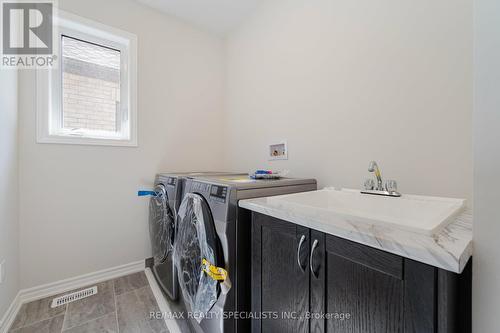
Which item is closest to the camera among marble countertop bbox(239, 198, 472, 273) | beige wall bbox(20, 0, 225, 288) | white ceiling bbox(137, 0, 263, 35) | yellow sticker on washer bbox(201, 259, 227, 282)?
marble countertop bbox(239, 198, 472, 273)

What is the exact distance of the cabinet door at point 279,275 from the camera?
78 cm

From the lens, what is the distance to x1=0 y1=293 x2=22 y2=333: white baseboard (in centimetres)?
129

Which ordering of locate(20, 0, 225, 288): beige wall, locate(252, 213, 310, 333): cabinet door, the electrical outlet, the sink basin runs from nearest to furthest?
the sink basin → locate(252, 213, 310, 333): cabinet door → the electrical outlet → locate(20, 0, 225, 288): beige wall

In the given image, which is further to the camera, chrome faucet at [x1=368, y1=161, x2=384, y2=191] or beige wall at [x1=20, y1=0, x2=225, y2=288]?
beige wall at [x1=20, y1=0, x2=225, y2=288]

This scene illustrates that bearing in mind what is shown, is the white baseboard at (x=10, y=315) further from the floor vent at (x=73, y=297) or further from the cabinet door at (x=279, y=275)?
the cabinet door at (x=279, y=275)

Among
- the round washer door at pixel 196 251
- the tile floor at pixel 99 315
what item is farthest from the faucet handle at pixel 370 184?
the tile floor at pixel 99 315

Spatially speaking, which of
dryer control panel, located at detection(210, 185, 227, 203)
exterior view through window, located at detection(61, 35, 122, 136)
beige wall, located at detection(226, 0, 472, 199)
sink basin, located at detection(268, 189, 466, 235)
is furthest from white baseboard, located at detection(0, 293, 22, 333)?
beige wall, located at detection(226, 0, 472, 199)

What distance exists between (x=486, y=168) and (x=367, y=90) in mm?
897

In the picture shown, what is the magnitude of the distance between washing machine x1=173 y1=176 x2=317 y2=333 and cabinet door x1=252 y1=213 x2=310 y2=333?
0.22ft

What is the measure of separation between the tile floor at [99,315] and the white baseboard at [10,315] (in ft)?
0.08

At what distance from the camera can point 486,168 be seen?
0.50m

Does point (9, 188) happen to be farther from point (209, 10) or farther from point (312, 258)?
point (209, 10)

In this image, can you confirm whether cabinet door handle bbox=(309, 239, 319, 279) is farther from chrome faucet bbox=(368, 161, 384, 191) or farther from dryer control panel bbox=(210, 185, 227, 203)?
chrome faucet bbox=(368, 161, 384, 191)

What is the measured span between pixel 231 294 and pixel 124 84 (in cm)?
216
